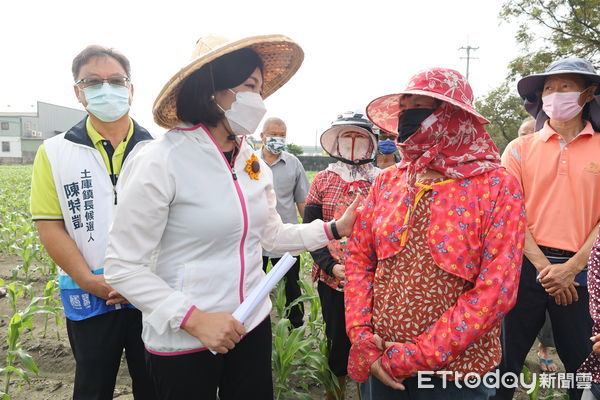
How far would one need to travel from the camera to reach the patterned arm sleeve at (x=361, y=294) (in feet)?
5.29

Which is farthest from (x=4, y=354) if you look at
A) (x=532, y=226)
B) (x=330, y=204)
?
(x=532, y=226)

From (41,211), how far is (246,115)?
3.69 ft

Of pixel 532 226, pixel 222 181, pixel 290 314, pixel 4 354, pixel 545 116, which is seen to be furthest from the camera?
pixel 290 314

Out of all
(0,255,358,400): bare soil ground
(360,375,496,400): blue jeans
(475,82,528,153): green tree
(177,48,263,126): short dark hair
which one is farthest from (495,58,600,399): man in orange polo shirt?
(475,82,528,153): green tree

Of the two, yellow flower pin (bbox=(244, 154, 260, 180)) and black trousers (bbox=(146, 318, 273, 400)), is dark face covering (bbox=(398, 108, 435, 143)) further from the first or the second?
black trousers (bbox=(146, 318, 273, 400))

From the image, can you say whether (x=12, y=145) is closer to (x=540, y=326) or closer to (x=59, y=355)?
(x=59, y=355)

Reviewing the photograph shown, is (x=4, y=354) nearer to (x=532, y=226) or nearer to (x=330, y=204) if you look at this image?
(x=330, y=204)

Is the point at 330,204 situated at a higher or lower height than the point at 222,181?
lower

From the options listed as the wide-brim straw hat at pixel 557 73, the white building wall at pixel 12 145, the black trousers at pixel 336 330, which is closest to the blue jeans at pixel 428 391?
the black trousers at pixel 336 330

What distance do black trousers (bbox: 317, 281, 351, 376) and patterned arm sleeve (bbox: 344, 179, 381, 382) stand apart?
2.57 ft

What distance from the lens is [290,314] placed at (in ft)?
13.1

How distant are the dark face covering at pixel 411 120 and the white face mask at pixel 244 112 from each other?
59cm

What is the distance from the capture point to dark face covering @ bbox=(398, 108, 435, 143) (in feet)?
5.15

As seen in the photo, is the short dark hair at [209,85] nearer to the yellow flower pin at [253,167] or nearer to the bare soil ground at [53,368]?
the yellow flower pin at [253,167]
